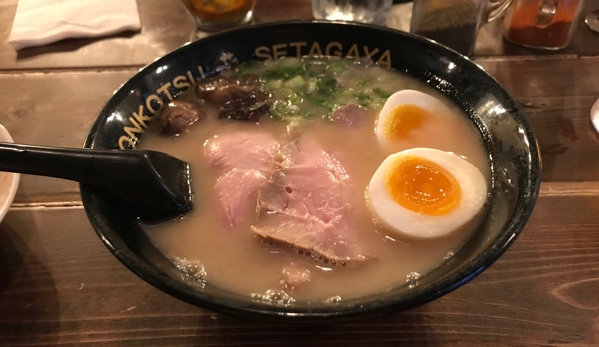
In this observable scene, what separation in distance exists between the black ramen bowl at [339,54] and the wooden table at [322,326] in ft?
0.43

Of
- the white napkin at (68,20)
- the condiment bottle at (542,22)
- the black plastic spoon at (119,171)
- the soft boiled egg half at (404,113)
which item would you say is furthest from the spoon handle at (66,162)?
the condiment bottle at (542,22)

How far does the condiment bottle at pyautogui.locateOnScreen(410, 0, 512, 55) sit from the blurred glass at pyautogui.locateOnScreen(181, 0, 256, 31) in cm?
65

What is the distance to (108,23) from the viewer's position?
183 centimetres

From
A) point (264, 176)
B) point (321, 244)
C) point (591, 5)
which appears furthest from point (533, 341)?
point (591, 5)

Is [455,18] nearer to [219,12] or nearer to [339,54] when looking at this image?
[339,54]

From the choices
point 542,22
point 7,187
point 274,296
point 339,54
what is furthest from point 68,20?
point 542,22

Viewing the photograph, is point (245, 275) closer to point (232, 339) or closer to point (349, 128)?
point (232, 339)

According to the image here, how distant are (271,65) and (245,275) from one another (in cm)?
77

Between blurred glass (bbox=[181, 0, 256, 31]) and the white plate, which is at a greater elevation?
blurred glass (bbox=[181, 0, 256, 31])

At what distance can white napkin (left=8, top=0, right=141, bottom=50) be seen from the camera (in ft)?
5.77

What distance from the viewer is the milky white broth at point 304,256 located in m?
0.95

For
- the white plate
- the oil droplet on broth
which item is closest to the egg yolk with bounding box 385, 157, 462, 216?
the oil droplet on broth

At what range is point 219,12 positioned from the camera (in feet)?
5.70

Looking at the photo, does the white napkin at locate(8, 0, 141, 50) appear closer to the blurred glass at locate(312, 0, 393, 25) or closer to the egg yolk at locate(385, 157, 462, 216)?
the blurred glass at locate(312, 0, 393, 25)
